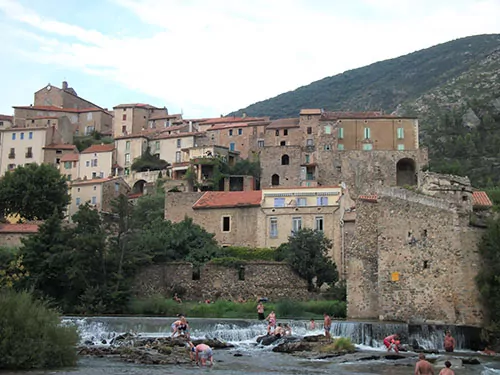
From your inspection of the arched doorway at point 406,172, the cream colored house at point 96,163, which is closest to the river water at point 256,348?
the arched doorway at point 406,172

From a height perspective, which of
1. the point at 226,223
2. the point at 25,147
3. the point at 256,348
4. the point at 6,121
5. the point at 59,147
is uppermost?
the point at 6,121

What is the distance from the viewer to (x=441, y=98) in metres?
122

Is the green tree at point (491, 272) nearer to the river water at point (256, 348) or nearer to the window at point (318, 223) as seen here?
the river water at point (256, 348)

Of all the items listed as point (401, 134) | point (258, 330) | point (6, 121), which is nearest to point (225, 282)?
point (258, 330)

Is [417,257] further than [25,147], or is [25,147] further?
[25,147]

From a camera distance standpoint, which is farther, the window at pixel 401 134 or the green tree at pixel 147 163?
the green tree at pixel 147 163

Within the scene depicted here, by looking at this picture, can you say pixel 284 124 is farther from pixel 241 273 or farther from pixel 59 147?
pixel 241 273

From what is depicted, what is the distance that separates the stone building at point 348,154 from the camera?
220 feet

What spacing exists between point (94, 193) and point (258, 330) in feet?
136

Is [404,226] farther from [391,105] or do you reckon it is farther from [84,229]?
[391,105]

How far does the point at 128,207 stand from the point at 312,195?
13.2 metres

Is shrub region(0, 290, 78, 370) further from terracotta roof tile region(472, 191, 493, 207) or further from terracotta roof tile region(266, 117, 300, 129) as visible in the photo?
terracotta roof tile region(266, 117, 300, 129)

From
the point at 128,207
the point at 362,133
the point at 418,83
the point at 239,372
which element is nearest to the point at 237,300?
the point at 128,207

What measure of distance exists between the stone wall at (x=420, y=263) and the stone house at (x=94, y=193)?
4064 cm
